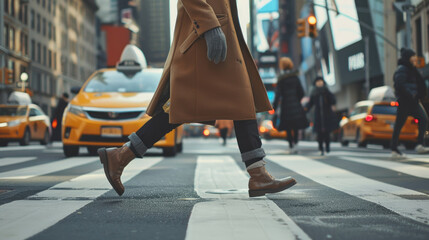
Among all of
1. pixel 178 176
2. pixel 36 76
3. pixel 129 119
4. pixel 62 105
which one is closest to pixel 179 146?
pixel 129 119

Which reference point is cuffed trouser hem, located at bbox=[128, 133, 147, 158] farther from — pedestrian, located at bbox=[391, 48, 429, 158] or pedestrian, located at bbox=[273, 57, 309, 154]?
pedestrian, located at bbox=[273, 57, 309, 154]

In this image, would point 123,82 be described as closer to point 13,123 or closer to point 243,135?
point 243,135

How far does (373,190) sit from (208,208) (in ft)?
5.86

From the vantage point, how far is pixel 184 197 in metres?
4.87

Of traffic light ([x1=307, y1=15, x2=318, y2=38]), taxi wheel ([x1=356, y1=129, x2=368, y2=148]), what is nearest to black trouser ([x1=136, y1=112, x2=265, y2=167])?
taxi wheel ([x1=356, y1=129, x2=368, y2=148])

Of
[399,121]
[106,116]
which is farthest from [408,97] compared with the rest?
[106,116]

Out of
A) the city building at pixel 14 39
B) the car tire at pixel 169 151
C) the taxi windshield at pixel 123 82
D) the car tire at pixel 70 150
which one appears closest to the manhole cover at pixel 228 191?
the car tire at pixel 169 151

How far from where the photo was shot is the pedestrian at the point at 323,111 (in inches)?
520

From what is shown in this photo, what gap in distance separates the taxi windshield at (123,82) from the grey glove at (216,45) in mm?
7585

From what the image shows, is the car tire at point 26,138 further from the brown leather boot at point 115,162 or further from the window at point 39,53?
the window at point 39,53

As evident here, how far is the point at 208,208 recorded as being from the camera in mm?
4207

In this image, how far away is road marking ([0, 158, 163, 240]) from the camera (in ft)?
11.3

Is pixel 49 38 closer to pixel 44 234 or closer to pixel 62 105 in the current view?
pixel 62 105

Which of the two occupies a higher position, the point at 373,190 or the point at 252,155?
the point at 252,155
